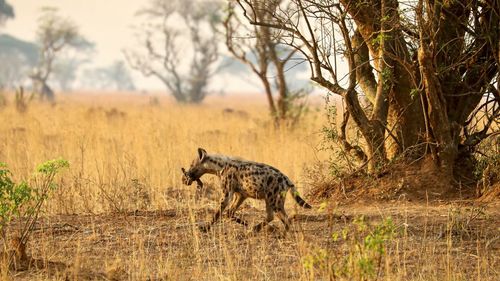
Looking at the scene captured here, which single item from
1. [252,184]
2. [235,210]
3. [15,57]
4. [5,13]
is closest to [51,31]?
[5,13]

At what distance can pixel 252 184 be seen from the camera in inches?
291

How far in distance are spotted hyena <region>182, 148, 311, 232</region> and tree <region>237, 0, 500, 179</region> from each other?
1323mm

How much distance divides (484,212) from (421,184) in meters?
1.02

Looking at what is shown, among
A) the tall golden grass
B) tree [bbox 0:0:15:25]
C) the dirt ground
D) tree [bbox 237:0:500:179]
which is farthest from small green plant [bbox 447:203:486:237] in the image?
tree [bbox 0:0:15:25]

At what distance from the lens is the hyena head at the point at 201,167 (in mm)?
7918

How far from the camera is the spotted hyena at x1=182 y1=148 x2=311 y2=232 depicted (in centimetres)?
732

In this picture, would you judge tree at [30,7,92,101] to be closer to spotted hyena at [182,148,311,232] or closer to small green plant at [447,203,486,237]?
spotted hyena at [182,148,311,232]

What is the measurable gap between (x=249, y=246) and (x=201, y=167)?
1.33m

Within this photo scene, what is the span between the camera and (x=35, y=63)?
73.1 m

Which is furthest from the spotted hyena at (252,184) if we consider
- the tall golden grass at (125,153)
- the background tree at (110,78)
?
the background tree at (110,78)

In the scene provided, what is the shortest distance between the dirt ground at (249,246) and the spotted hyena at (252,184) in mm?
151

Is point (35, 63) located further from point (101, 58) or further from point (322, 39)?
point (322, 39)

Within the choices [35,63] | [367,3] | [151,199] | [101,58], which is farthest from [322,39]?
[101,58]

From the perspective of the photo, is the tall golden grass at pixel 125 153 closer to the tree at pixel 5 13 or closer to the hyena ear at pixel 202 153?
the hyena ear at pixel 202 153
